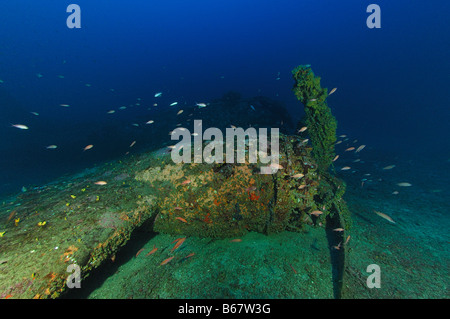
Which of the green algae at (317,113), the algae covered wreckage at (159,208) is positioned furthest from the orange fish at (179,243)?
the green algae at (317,113)

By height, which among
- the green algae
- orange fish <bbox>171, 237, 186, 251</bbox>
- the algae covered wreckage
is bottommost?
orange fish <bbox>171, 237, 186, 251</bbox>

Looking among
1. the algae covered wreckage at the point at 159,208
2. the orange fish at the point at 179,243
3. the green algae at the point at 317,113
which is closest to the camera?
the algae covered wreckage at the point at 159,208

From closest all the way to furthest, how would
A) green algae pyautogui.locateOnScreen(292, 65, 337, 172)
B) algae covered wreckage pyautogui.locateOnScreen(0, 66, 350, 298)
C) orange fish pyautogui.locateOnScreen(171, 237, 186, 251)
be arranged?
algae covered wreckage pyautogui.locateOnScreen(0, 66, 350, 298), orange fish pyautogui.locateOnScreen(171, 237, 186, 251), green algae pyautogui.locateOnScreen(292, 65, 337, 172)

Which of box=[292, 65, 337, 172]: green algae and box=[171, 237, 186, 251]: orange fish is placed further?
box=[292, 65, 337, 172]: green algae

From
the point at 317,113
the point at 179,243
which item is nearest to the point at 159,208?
the point at 179,243

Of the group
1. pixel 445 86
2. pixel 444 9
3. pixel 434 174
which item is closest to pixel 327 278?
pixel 434 174

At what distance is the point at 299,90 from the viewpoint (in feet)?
18.8

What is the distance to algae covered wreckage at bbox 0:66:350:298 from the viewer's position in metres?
2.91

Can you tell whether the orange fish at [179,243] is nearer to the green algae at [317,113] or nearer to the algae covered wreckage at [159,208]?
the algae covered wreckage at [159,208]

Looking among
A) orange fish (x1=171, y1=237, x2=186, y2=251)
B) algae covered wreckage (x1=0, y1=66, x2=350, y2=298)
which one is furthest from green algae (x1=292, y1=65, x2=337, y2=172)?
orange fish (x1=171, y1=237, x2=186, y2=251)

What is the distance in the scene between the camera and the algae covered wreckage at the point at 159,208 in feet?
9.55

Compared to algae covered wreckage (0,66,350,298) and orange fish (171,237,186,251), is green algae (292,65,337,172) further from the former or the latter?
orange fish (171,237,186,251)

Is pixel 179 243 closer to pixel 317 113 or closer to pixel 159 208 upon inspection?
pixel 159 208

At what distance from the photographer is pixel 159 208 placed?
4.16m
